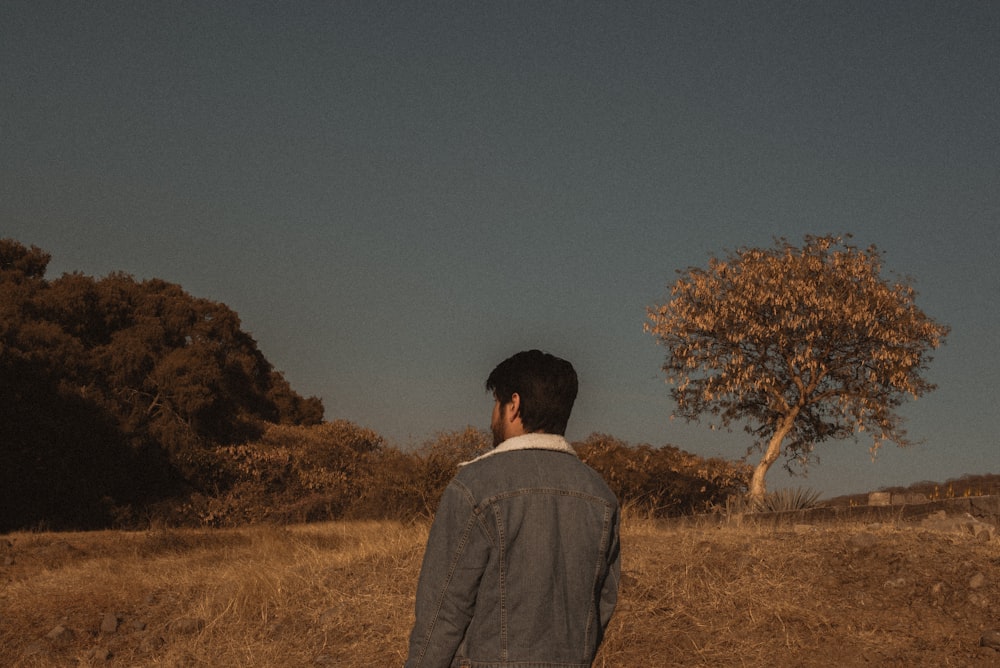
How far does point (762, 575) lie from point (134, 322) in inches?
892

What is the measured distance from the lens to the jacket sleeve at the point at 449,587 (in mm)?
3270

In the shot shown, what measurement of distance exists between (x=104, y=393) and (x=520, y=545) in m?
24.5

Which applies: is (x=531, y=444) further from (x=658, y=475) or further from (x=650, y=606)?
(x=658, y=475)

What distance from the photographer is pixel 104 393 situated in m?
25.4

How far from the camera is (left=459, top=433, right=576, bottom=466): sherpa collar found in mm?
3420

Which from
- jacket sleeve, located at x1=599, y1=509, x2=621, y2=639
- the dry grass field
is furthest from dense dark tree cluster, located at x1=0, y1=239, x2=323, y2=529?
jacket sleeve, located at x1=599, y1=509, x2=621, y2=639

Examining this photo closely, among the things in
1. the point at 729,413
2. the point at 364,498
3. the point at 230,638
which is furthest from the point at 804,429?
the point at 230,638

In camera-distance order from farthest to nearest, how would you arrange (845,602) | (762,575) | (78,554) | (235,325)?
(235,325) < (78,554) < (762,575) < (845,602)

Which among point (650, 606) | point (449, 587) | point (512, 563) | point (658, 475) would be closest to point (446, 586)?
point (449, 587)

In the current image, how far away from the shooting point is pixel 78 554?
16156 mm

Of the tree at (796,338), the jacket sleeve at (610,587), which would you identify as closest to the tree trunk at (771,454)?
the tree at (796,338)

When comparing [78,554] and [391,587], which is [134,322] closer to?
[78,554]

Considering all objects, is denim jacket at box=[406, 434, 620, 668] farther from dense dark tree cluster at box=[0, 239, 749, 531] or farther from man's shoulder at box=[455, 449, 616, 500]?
dense dark tree cluster at box=[0, 239, 749, 531]

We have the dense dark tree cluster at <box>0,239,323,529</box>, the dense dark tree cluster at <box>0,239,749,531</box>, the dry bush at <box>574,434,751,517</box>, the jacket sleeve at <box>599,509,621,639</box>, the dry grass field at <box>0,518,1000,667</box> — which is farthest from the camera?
the dense dark tree cluster at <box>0,239,323,529</box>
